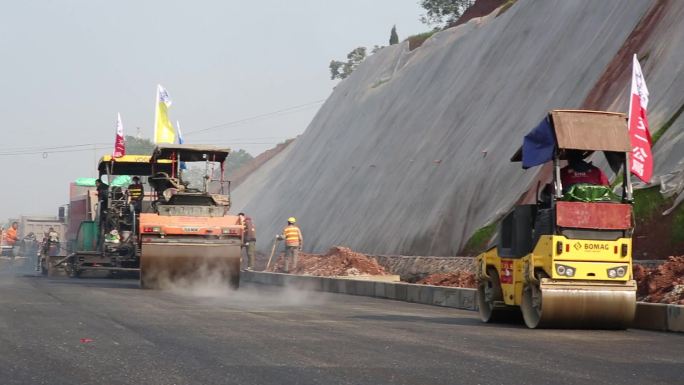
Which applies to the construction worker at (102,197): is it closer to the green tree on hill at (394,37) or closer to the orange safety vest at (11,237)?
the orange safety vest at (11,237)

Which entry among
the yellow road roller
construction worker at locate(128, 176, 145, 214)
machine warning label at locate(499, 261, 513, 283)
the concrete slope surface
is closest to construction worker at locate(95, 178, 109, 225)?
construction worker at locate(128, 176, 145, 214)

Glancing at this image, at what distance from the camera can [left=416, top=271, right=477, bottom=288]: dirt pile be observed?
21766 millimetres

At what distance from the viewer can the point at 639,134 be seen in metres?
16.5

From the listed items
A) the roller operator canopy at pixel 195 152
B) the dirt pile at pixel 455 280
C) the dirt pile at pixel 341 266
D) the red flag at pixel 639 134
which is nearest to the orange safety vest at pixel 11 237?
the dirt pile at pixel 341 266

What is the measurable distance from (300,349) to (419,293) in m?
11.3

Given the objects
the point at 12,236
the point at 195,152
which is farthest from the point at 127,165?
the point at 12,236

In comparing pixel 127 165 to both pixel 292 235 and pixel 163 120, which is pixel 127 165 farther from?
pixel 163 120

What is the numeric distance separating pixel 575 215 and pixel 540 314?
126 cm

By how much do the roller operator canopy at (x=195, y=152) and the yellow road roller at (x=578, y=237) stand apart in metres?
10.9

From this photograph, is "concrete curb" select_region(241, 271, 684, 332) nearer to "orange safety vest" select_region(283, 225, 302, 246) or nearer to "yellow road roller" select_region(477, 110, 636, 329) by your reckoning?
"yellow road roller" select_region(477, 110, 636, 329)

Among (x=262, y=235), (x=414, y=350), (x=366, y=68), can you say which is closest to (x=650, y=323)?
(x=414, y=350)

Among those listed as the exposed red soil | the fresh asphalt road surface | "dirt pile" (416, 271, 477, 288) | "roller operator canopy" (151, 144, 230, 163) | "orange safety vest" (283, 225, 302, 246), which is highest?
the exposed red soil

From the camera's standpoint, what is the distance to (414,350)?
10.3 m

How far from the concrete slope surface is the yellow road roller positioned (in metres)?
11.5
